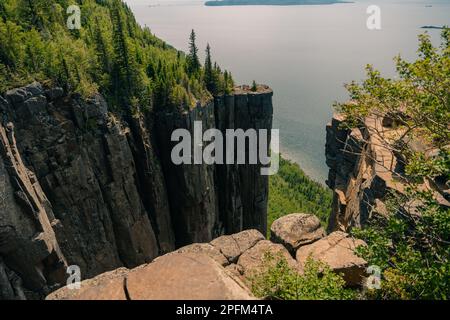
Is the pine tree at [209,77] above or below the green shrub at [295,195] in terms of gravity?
above

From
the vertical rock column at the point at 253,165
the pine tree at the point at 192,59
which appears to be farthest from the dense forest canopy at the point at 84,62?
the vertical rock column at the point at 253,165

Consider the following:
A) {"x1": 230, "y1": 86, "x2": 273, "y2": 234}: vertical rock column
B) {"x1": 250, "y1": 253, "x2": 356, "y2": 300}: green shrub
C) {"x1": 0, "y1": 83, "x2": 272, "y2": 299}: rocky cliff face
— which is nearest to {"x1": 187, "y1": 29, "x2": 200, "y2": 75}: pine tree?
{"x1": 0, "y1": 83, "x2": 272, "y2": 299}: rocky cliff face

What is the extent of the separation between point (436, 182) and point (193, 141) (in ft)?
100

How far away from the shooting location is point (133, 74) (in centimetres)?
4019

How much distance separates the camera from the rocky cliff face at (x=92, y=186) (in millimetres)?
25625

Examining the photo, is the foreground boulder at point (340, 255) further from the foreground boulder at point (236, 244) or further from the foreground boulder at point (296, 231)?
the foreground boulder at point (236, 244)

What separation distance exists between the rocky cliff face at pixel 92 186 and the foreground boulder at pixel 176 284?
17.8 metres

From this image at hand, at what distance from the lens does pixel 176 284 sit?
402 inches

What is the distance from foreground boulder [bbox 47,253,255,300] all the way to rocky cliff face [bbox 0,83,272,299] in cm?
1779

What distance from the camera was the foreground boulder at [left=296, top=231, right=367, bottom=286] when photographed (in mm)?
17438

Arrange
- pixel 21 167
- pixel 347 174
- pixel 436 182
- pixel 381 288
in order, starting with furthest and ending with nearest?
pixel 347 174 → pixel 21 167 → pixel 436 182 → pixel 381 288
